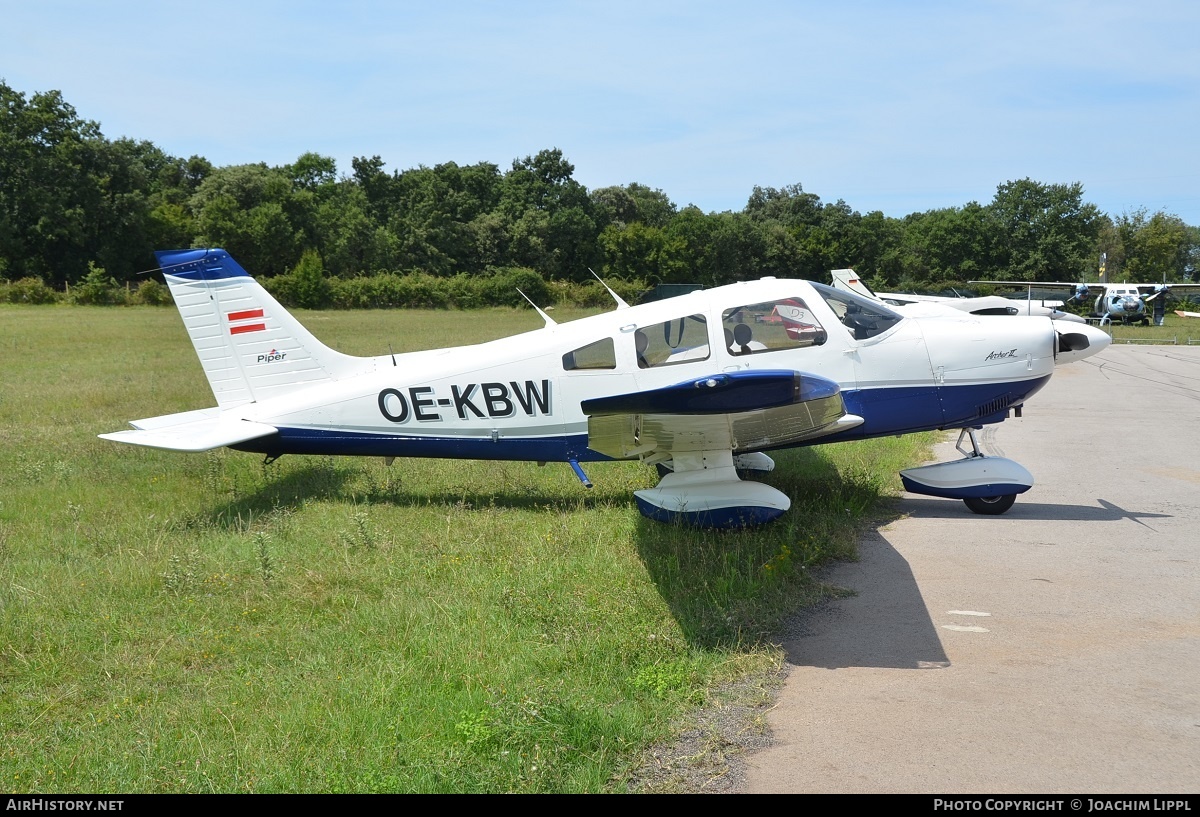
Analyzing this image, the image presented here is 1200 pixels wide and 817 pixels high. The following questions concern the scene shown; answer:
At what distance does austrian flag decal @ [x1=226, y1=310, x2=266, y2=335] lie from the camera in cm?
835

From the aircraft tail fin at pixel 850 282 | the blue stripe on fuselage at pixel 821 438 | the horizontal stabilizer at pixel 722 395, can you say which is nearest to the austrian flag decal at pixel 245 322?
the blue stripe on fuselage at pixel 821 438

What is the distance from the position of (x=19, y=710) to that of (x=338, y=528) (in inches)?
129

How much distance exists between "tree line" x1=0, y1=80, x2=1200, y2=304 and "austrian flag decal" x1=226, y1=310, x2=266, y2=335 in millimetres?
38563

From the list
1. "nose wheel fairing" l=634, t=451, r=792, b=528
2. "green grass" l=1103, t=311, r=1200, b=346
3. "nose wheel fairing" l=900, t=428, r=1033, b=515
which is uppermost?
"nose wheel fairing" l=634, t=451, r=792, b=528

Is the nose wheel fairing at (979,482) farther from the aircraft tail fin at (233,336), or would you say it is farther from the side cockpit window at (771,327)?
the aircraft tail fin at (233,336)

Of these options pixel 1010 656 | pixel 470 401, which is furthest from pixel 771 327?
pixel 1010 656

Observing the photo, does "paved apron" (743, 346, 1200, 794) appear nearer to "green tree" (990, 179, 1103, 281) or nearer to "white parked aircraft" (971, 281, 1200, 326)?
"white parked aircraft" (971, 281, 1200, 326)

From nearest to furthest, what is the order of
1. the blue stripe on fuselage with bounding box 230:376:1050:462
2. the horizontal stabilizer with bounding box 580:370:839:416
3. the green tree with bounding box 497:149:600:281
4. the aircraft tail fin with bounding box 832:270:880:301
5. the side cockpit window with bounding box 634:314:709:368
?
the horizontal stabilizer with bounding box 580:370:839:416 < the side cockpit window with bounding box 634:314:709:368 < the blue stripe on fuselage with bounding box 230:376:1050:462 < the aircraft tail fin with bounding box 832:270:880:301 < the green tree with bounding box 497:149:600:281

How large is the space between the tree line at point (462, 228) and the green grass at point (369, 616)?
128 feet

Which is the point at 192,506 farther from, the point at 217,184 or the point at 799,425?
the point at 217,184

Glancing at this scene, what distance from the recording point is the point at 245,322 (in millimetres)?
8367

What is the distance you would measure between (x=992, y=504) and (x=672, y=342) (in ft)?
11.2

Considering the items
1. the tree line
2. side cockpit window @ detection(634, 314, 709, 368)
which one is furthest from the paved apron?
the tree line

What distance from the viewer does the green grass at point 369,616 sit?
3811 millimetres
